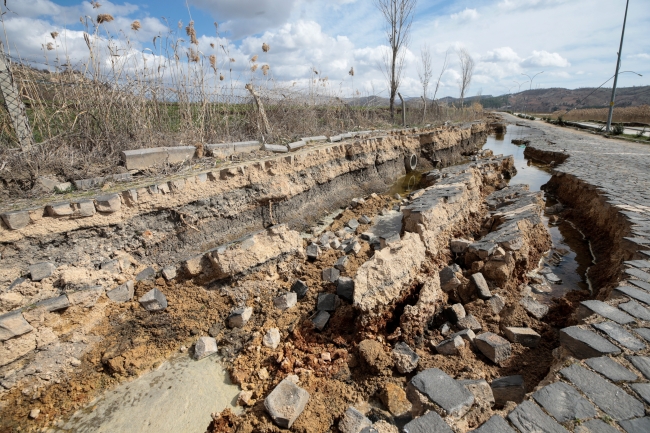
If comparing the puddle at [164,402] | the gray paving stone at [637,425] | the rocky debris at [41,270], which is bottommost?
the puddle at [164,402]

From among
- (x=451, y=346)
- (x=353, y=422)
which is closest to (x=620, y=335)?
(x=451, y=346)

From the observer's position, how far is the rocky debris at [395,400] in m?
2.50

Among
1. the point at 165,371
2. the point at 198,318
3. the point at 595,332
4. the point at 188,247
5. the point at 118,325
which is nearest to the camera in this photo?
the point at 595,332

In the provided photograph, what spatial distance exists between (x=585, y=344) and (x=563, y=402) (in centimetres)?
67

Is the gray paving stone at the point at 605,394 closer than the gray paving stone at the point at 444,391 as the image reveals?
Yes

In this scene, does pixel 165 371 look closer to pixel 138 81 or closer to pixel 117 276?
pixel 117 276

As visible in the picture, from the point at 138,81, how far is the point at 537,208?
26.8ft

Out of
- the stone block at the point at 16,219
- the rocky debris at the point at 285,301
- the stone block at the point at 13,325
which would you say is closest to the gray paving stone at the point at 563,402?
the rocky debris at the point at 285,301

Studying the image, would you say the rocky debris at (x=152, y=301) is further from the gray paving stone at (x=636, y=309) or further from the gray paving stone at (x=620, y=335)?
the gray paving stone at (x=636, y=309)

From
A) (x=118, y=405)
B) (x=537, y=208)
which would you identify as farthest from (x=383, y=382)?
(x=537, y=208)

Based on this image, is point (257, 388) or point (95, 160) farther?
point (95, 160)

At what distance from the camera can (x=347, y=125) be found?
41.9 ft

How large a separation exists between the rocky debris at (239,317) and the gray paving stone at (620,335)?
3.31m

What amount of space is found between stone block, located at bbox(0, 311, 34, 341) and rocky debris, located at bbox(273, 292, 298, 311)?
2.36 meters
